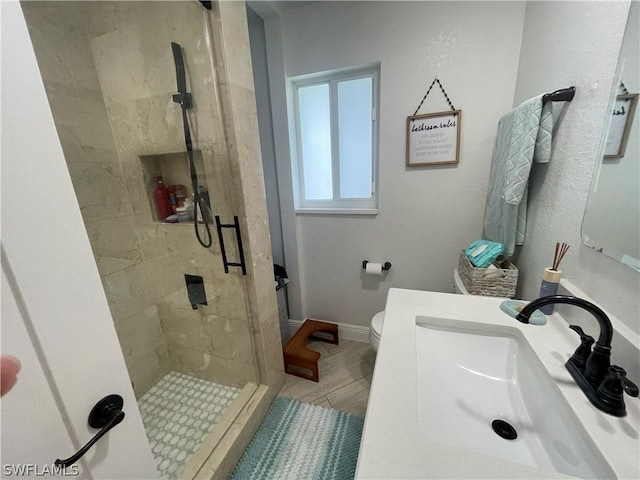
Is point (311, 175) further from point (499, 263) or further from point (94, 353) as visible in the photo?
point (94, 353)

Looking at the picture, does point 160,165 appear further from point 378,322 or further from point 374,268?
point 378,322

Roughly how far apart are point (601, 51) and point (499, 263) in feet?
2.92

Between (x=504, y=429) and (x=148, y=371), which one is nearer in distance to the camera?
(x=504, y=429)

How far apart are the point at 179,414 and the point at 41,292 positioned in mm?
1488

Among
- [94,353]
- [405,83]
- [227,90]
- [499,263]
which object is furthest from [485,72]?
[94,353]

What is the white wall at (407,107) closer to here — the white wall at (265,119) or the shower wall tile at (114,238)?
the white wall at (265,119)

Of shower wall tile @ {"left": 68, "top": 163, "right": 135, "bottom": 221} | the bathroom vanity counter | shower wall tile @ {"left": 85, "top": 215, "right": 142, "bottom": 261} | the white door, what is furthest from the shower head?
the bathroom vanity counter

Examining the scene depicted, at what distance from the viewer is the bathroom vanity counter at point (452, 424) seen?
0.47 metres

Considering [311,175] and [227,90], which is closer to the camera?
[227,90]

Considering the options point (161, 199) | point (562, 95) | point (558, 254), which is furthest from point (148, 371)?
point (562, 95)

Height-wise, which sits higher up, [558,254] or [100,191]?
[100,191]

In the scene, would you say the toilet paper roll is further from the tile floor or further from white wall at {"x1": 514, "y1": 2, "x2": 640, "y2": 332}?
white wall at {"x1": 514, "y1": 2, "x2": 640, "y2": 332}

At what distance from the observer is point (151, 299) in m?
1.66

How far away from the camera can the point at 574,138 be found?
91 centimetres
